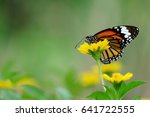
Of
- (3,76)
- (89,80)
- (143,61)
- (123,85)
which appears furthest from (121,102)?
(143,61)

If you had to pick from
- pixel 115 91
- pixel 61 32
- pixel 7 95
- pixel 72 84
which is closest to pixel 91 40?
pixel 115 91

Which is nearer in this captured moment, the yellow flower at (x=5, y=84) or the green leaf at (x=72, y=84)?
the yellow flower at (x=5, y=84)

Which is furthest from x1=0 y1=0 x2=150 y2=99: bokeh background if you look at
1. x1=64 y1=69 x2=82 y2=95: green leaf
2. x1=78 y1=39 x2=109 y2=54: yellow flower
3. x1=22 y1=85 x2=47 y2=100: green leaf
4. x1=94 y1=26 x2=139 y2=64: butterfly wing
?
x1=78 y1=39 x2=109 y2=54: yellow flower

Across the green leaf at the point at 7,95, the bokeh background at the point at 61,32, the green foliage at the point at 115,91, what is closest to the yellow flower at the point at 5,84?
the green leaf at the point at 7,95

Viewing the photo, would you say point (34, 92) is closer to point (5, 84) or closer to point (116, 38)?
point (5, 84)

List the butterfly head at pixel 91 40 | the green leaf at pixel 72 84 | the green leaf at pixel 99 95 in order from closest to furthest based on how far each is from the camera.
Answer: the green leaf at pixel 99 95 < the butterfly head at pixel 91 40 < the green leaf at pixel 72 84

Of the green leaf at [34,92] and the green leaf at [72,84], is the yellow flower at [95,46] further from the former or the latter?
the green leaf at [72,84]

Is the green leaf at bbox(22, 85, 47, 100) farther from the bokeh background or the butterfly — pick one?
the bokeh background
